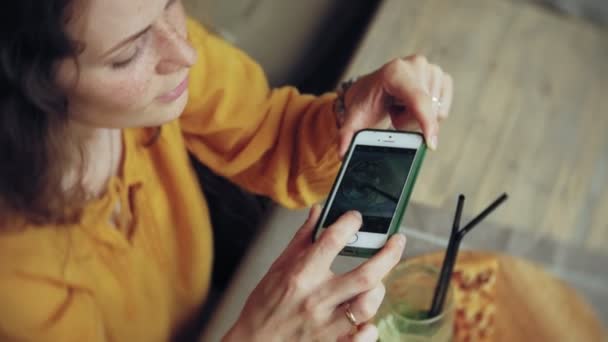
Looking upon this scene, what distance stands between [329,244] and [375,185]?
0.08m

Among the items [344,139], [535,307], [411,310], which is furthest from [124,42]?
[535,307]

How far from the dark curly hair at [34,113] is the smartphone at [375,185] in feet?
0.73

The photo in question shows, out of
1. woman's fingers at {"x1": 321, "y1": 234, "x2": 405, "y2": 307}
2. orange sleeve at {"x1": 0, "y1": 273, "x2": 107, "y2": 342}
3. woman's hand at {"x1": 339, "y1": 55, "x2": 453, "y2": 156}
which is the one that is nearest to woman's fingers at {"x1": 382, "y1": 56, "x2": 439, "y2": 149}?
woman's hand at {"x1": 339, "y1": 55, "x2": 453, "y2": 156}

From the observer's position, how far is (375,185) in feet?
1.61

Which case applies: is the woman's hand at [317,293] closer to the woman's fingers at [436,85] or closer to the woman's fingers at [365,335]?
the woman's fingers at [365,335]

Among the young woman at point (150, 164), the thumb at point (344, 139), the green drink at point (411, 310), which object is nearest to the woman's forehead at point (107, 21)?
the young woman at point (150, 164)

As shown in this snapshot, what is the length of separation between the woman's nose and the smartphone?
15 cm

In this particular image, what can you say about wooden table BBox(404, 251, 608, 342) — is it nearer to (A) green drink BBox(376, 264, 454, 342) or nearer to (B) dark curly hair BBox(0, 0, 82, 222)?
(A) green drink BBox(376, 264, 454, 342)

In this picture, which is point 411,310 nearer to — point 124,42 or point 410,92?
point 410,92

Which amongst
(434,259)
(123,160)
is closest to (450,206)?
(434,259)

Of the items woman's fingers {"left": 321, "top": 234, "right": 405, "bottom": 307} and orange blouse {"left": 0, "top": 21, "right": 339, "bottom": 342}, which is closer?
woman's fingers {"left": 321, "top": 234, "right": 405, "bottom": 307}

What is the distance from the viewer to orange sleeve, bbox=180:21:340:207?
2.23 feet

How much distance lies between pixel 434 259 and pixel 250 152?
229mm

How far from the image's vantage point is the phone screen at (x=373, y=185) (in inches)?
18.5
